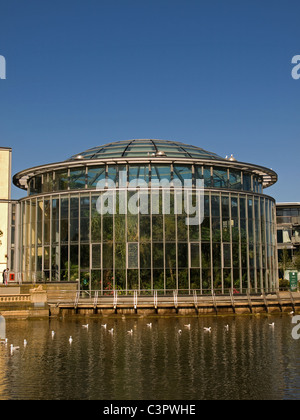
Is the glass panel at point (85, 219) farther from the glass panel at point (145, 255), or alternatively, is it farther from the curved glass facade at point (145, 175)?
the glass panel at point (145, 255)

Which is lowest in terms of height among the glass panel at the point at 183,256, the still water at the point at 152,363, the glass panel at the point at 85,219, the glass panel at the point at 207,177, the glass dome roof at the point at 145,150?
the still water at the point at 152,363

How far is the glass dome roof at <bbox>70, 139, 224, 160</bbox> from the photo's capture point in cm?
6191

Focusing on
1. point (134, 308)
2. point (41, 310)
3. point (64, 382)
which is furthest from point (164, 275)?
point (64, 382)

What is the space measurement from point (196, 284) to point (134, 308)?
33.3 ft

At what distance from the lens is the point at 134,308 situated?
47.9 m

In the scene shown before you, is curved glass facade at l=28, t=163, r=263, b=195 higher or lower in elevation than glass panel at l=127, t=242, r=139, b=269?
higher

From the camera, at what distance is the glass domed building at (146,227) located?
56.1 metres

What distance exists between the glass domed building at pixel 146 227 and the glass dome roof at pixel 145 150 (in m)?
0.23

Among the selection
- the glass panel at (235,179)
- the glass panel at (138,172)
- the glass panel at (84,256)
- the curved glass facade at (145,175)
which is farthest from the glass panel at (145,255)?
the glass panel at (235,179)

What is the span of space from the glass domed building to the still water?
13954mm

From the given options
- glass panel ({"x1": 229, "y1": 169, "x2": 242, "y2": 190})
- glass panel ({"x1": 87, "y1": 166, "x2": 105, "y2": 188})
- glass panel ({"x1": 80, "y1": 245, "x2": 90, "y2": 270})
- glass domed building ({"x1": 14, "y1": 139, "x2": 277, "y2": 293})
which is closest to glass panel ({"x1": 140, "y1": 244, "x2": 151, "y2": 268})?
glass domed building ({"x1": 14, "y1": 139, "x2": 277, "y2": 293})

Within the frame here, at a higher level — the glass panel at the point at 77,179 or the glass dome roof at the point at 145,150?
the glass dome roof at the point at 145,150

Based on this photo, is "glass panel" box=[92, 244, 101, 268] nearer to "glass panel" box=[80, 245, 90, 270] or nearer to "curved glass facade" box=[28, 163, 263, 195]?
"glass panel" box=[80, 245, 90, 270]
